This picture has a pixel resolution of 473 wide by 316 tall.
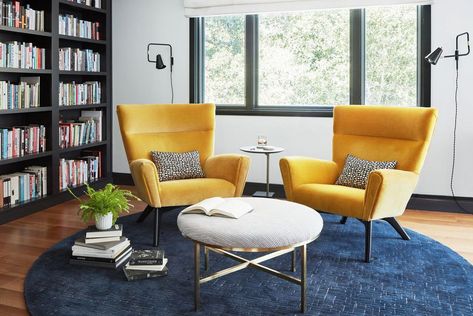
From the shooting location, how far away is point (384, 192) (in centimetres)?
305

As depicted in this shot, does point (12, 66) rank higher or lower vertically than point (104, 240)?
higher

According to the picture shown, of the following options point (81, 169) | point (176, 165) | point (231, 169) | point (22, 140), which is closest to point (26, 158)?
point (22, 140)

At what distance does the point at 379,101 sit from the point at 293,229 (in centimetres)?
284

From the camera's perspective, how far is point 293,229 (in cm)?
235

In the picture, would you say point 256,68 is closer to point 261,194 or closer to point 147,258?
point 261,194

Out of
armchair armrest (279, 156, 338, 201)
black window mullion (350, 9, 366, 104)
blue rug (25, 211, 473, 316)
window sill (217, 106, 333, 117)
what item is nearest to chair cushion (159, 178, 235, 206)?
blue rug (25, 211, 473, 316)

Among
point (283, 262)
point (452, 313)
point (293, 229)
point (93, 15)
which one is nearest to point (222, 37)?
point (93, 15)

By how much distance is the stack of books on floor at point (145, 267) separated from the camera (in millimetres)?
2736

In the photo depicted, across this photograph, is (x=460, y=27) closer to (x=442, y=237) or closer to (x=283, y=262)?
(x=442, y=237)

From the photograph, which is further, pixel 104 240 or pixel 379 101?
pixel 379 101

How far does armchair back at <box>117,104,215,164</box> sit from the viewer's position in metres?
3.90

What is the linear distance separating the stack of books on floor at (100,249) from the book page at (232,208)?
75 cm

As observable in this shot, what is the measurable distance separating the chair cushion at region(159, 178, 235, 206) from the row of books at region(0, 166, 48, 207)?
4.87 ft

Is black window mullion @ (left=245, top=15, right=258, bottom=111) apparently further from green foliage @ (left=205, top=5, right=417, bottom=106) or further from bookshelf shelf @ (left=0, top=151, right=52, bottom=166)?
bookshelf shelf @ (left=0, top=151, right=52, bottom=166)
